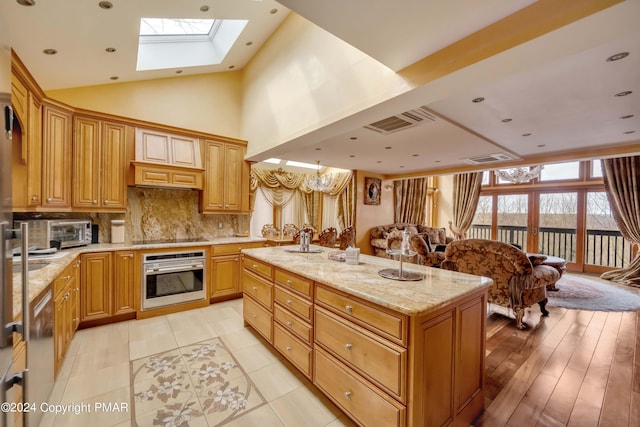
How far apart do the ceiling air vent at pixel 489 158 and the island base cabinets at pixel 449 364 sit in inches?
153

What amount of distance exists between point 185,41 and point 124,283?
11.7 feet

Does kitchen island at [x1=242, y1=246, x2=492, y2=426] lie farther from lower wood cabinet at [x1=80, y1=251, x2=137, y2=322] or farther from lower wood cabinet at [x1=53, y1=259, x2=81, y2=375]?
lower wood cabinet at [x1=80, y1=251, x2=137, y2=322]

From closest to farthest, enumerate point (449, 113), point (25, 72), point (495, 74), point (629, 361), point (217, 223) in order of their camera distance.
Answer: point (495, 74), point (25, 72), point (629, 361), point (449, 113), point (217, 223)

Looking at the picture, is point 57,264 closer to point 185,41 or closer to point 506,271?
point 185,41

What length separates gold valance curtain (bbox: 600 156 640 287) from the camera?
5398 millimetres

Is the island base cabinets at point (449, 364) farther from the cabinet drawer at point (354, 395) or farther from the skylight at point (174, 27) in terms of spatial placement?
the skylight at point (174, 27)

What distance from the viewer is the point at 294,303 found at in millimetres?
2172

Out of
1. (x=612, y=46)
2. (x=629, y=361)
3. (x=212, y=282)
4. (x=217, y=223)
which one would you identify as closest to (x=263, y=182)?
(x=217, y=223)

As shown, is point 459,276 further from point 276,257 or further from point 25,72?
point 25,72

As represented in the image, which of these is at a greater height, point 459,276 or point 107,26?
point 107,26

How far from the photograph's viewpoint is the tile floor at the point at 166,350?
5.82 ft

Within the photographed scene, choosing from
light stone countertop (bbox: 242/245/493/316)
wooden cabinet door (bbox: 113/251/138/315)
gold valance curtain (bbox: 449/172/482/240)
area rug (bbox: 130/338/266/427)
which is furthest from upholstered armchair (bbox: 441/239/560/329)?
gold valance curtain (bbox: 449/172/482/240)

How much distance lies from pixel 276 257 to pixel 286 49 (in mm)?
2851

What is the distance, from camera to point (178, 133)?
12.7ft
